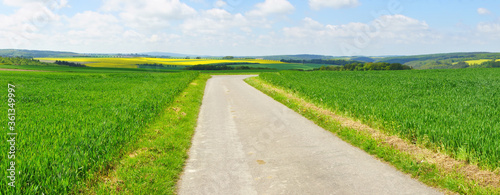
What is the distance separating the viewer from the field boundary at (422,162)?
17.5ft

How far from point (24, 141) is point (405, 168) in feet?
27.9

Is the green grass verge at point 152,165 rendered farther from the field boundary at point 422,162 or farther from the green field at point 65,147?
the field boundary at point 422,162

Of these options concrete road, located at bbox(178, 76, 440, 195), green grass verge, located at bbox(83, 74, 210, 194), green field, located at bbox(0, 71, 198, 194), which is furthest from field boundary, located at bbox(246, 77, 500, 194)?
green field, located at bbox(0, 71, 198, 194)

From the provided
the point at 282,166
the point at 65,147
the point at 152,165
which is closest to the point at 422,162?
the point at 282,166

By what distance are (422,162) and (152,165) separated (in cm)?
607

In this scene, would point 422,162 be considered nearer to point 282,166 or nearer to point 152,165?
point 282,166

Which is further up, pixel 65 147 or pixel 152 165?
pixel 65 147

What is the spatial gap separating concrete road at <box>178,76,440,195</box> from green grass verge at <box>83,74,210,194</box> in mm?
297

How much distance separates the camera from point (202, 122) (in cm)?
1241

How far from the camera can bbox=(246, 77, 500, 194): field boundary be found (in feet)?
17.5

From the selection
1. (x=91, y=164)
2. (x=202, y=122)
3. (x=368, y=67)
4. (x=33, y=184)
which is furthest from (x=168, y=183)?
(x=368, y=67)

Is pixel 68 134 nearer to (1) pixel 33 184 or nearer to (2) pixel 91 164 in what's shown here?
(2) pixel 91 164

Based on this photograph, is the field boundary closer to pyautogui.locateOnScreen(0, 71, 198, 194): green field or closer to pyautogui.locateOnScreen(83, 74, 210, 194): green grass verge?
pyautogui.locateOnScreen(83, 74, 210, 194): green grass verge

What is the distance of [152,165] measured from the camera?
6.69 meters
